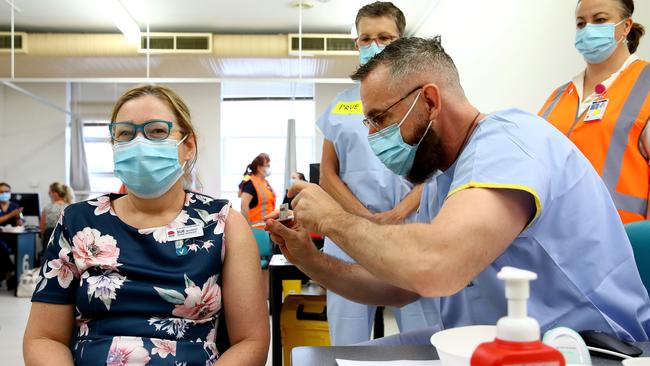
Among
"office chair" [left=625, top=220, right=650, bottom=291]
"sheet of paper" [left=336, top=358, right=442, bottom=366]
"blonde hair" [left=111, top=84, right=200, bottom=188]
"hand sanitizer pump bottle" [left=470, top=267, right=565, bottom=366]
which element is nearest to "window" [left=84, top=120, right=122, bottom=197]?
"blonde hair" [left=111, top=84, right=200, bottom=188]

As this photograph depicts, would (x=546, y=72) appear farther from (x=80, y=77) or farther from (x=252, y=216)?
(x=80, y=77)

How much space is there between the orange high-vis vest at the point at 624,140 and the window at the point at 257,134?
8289mm

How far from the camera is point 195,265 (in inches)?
55.4

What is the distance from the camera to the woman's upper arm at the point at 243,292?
142 cm

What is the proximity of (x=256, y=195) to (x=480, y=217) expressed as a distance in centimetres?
506

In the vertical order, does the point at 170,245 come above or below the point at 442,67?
below

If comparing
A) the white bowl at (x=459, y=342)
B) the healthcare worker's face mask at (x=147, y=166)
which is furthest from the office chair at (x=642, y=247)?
the healthcare worker's face mask at (x=147, y=166)

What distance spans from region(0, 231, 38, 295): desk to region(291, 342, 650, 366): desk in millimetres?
6929

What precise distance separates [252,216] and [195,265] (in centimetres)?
442

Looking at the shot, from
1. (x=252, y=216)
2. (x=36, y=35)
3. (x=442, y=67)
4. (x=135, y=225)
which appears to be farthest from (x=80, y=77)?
(x=442, y=67)

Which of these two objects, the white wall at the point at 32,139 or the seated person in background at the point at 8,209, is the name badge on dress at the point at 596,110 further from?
the white wall at the point at 32,139

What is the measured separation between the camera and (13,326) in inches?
190

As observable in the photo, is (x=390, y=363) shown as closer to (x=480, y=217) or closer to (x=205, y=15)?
(x=480, y=217)

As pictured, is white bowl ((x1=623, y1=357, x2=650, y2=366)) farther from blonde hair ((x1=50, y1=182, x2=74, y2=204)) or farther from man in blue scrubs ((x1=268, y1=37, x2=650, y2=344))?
blonde hair ((x1=50, y1=182, x2=74, y2=204))
